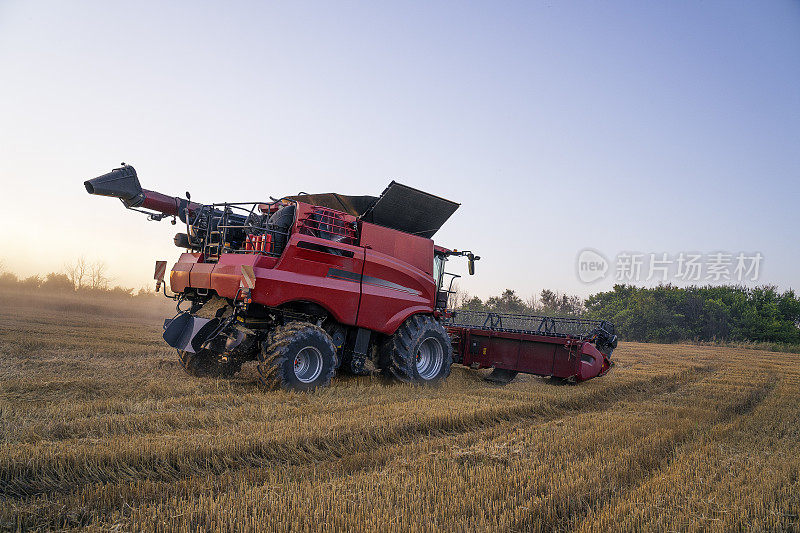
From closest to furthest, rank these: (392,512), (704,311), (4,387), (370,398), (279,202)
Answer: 1. (392,512)
2. (4,387)
3. (370,398)
4. (279,202)
5. (704,311)

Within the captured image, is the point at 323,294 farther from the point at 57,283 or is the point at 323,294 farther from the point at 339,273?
the point at 57,283

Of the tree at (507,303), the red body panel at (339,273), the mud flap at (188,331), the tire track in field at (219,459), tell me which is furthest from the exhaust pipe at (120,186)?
the tree at (507,303)

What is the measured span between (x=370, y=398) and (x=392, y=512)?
→ 3606 millimetres

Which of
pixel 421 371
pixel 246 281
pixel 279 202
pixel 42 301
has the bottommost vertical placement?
pixel 42 301

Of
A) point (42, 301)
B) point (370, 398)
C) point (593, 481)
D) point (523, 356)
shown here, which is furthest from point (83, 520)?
point (42, 301)

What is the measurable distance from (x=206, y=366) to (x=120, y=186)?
317cm

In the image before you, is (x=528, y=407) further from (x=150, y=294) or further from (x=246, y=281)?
(x=150, y=294)

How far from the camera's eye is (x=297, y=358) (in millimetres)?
7215

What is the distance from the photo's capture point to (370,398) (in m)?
6.81

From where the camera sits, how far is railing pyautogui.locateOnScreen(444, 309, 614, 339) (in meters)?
10.5

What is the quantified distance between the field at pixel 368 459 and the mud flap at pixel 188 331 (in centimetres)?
59

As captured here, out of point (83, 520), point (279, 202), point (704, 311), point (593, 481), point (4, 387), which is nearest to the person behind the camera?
point (83, 520)

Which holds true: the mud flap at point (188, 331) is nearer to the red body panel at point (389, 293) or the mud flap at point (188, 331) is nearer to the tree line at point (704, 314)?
the red body panel at point (389, 293)

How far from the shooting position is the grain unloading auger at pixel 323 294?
7.18 metres
